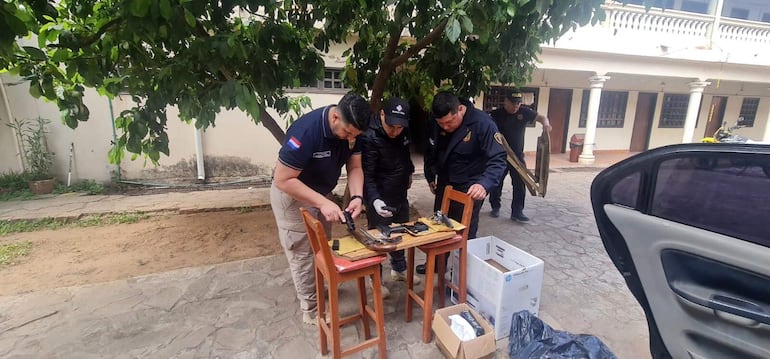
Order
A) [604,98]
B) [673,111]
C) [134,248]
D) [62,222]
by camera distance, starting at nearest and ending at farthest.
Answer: [134,248]
[62,222]
[604,98]
[673,111]

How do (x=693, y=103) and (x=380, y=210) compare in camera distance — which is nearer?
(x=380, y=210)

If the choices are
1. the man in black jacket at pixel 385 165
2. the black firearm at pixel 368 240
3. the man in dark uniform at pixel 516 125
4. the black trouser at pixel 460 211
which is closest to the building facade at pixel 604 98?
the man in dark uniform at pixel 516 125

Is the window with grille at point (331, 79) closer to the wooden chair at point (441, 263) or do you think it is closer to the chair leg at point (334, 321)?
the wooden chair at point (441, 263)

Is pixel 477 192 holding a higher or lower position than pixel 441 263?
higher

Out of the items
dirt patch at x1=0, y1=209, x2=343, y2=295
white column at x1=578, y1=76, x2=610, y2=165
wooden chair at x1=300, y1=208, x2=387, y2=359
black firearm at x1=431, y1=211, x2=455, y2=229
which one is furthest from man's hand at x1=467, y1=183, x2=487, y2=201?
white column at x1=578, y1=76, x2=610, y2=165

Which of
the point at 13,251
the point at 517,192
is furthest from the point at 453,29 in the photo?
the point at 13,251

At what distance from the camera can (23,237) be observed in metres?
4.05

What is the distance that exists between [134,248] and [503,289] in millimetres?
3870

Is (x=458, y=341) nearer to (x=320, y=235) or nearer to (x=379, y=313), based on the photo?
(x=379, y=313)

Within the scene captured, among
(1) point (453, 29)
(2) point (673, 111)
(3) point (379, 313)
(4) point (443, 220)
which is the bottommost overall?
(3) point (379, 313)

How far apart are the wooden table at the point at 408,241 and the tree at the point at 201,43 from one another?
100 cm

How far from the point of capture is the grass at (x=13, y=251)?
11.3ft

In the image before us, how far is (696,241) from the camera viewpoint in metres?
1.19

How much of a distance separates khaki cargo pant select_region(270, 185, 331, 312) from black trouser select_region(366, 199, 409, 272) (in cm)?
51
